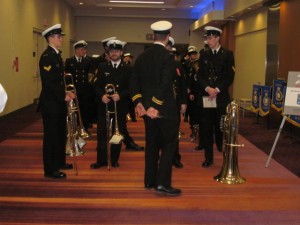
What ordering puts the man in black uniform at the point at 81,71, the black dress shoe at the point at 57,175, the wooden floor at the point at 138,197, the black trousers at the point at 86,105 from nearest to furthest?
1. the wooden floor at the point at 138,197
2. the black dress shoe at the point at 57,175
3. the man in black uniform at the point at 81,71
4. the black trousers at the point at 86,105

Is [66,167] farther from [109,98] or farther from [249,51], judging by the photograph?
[249,51]

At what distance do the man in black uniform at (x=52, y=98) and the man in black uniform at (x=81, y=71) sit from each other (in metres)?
3.13

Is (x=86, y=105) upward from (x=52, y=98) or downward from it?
downward

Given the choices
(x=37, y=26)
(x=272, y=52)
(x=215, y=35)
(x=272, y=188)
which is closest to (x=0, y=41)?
(x=37, y=26)

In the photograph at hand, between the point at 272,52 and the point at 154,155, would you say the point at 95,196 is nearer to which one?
the point at 154,155

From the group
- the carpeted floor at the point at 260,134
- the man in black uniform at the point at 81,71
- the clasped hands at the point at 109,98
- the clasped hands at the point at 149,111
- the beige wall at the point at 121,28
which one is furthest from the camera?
the beige wall at the point at 121,28

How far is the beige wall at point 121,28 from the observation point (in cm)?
2289

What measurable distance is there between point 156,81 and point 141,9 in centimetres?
1735

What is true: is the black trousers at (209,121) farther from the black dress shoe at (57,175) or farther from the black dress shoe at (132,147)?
the black dress shoe at (57,175)

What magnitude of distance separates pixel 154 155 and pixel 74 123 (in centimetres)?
191

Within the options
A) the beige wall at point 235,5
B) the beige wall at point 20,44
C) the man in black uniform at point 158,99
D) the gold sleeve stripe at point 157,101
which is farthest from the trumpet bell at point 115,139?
the beige wall at point 235,5

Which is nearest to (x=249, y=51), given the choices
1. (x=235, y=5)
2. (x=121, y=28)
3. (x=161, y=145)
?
(x=235, y=5)

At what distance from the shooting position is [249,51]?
45.7ft

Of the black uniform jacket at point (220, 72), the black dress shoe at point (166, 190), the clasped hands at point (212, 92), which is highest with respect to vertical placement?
the black uniform jacket at point (220, 72)
